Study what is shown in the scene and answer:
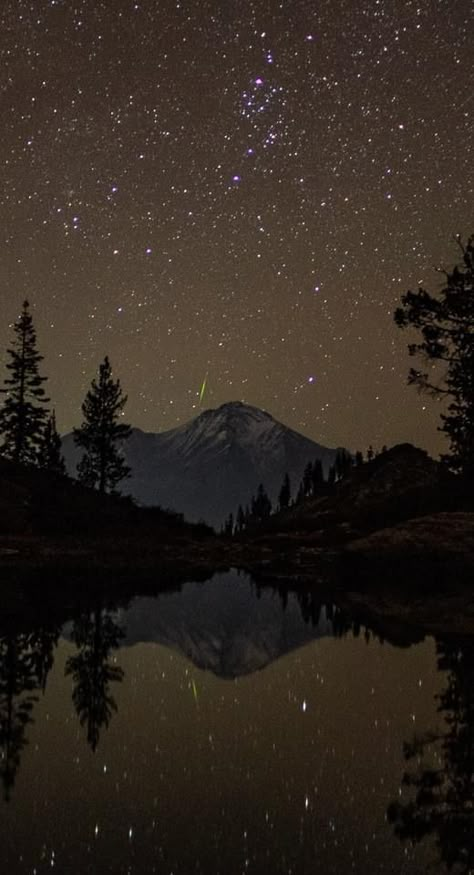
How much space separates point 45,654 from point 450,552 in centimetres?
1781

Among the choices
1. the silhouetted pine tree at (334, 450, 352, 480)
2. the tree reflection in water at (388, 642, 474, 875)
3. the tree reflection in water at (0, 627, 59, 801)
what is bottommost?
the tree reflection in water at (0, 627, 59, 801)

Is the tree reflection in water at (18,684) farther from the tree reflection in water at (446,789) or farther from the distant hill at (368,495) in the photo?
the distant hill at (368,495)

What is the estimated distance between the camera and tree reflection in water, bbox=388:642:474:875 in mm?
3568

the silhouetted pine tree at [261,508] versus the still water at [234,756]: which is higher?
the silhouetted pine tree at [261,508]

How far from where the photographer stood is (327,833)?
3.72 m

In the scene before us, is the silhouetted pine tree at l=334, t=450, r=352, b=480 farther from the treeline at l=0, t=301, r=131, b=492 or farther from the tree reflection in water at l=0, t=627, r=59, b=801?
the tree reflection in water at l=0, t=627, r=59, b=801

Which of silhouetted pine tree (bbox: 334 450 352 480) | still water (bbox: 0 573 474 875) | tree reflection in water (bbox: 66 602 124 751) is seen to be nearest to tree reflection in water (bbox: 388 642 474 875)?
still water (bbox: 0 573 474 875)

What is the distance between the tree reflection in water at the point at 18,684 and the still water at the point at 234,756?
0.08ft

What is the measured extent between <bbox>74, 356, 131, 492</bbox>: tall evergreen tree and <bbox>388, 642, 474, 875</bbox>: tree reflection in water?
50.2 m

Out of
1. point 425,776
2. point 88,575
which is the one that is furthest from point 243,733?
point 88,575

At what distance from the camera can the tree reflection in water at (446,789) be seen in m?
3.57

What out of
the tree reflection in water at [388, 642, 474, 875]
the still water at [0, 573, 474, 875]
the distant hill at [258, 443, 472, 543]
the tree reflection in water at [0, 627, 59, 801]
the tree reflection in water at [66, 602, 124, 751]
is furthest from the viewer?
the distant hill at [258, 443, 472, 543]

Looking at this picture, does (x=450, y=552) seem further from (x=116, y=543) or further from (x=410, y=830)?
(x=410, y=830)

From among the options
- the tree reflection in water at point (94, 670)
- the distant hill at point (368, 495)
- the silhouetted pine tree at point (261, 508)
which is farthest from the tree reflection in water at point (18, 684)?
the silhouetted pine tree at point (261, 508)
